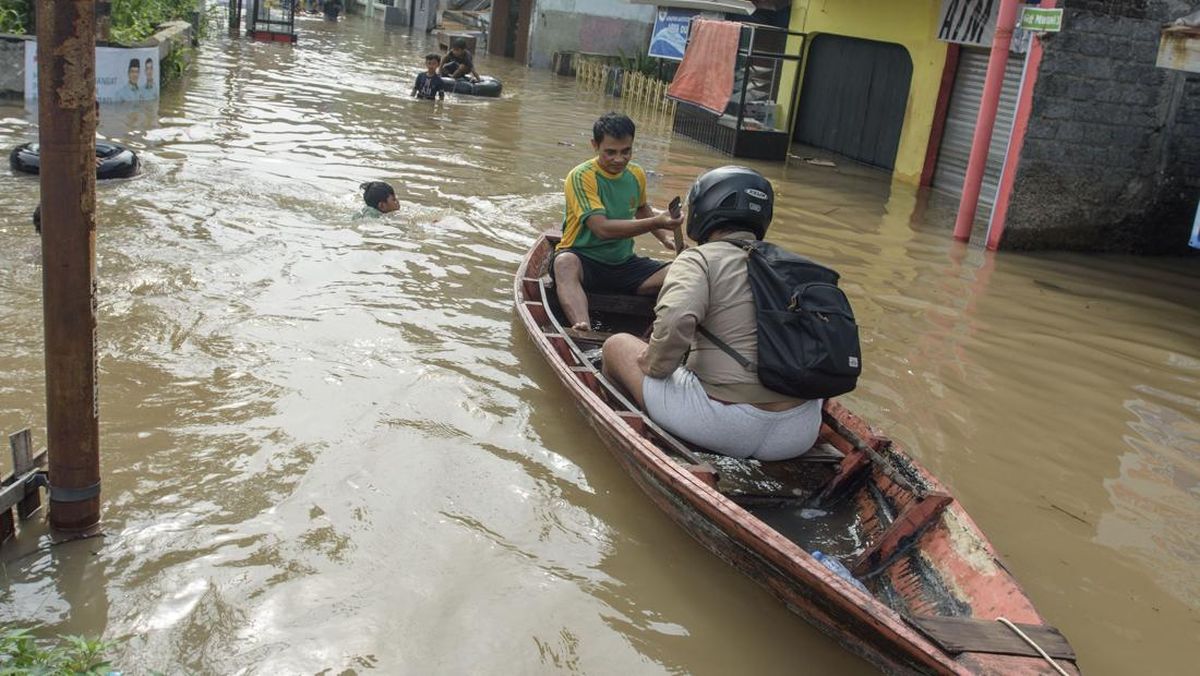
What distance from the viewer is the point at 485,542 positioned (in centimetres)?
473

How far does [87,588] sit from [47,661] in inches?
31.6

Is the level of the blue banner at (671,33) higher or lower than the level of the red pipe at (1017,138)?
higher

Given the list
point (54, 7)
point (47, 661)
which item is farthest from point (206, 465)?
point (54, 7)

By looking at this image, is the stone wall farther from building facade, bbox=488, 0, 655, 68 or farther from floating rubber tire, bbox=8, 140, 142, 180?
building facade, bbox=488, 0, 655, 68

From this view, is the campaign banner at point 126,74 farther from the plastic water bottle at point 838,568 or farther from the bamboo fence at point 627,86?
the plastic water bottle at point 838,568

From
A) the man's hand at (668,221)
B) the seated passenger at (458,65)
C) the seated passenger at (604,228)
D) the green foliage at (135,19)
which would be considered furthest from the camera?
the seated passenger at (458,65)

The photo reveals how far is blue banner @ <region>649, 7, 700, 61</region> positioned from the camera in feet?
73.2

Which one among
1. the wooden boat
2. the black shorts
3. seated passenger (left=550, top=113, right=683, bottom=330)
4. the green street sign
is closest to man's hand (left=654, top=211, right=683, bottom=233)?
seated passenger (left=550, top=113, right=683, bottom=330)

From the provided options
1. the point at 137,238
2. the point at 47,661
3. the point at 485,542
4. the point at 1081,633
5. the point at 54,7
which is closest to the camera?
the point at 47,661

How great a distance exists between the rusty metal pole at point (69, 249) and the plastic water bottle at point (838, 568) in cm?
298

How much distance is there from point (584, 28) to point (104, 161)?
22099mm

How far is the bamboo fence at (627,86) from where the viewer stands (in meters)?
22.4

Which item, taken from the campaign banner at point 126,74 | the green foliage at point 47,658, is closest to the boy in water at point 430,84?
the campaign banner at point 126,74

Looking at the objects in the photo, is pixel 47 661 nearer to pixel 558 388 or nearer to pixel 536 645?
pixel 536 645
